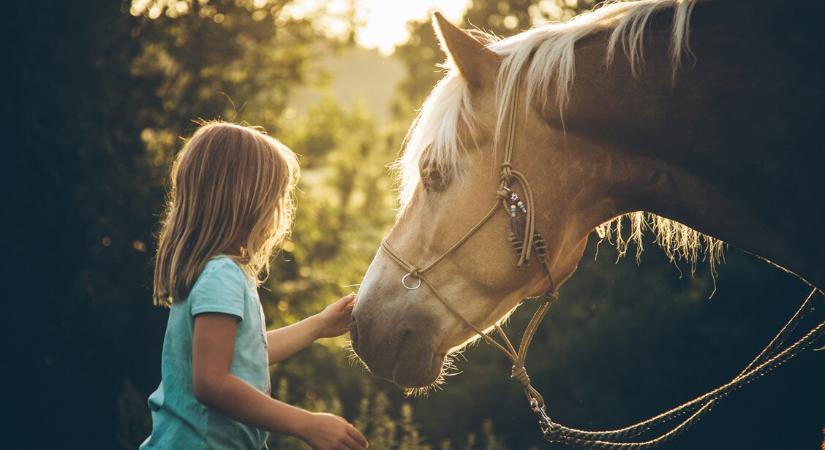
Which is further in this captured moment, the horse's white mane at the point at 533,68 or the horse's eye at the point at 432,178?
the horse's eye at the point at 432,178

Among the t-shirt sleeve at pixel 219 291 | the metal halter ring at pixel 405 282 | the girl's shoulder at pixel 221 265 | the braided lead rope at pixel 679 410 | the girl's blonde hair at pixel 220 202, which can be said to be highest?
the girl's blonde hair at pixel 220 202

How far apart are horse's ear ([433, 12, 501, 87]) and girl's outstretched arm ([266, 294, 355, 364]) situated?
880 mm

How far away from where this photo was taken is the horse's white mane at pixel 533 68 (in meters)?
1.96

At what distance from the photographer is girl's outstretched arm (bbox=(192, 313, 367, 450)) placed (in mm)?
1771

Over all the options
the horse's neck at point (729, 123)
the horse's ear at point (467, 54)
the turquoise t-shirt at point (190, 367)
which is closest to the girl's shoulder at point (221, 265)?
the turquoise t-shirt at point (190, 367)

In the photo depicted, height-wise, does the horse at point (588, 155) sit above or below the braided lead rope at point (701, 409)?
above

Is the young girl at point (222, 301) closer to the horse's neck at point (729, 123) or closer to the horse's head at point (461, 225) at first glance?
the horse's head at point (461, 225)

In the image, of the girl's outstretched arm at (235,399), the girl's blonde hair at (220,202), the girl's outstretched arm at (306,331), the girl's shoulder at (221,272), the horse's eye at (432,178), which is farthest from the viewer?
the girl's outstretched arm at (306,331)

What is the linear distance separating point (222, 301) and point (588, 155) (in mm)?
1171

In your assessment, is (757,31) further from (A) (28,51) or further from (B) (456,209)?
(A) (28,51)

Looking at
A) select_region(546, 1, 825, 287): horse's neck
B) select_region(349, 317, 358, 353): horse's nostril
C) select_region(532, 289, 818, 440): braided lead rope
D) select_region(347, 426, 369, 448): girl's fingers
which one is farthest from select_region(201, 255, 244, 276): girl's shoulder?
select_region(532, 289, 818, 440): braided lead rope

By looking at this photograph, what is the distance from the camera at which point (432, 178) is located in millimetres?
2139

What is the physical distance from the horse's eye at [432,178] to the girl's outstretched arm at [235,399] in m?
0.76

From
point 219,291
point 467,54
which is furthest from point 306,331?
point 467,54
